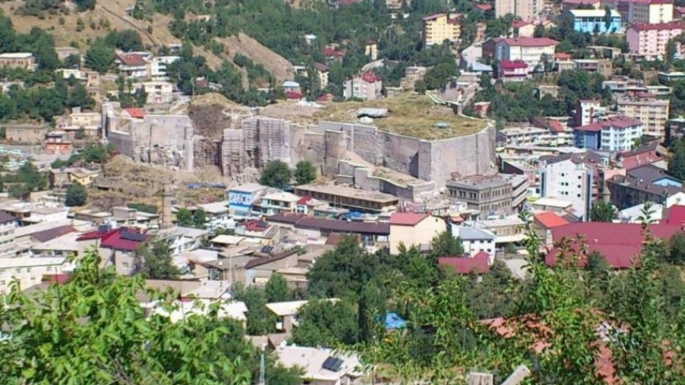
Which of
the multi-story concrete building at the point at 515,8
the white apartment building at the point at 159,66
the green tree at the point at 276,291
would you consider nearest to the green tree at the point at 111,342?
the green tree at the point at 276,291

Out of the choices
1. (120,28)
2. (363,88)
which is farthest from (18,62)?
(363,88)

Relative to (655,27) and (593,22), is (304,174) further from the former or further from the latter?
(593,22)

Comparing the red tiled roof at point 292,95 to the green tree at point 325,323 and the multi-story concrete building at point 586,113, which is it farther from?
the green tree at point 325,323

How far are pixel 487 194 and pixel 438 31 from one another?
1186cm

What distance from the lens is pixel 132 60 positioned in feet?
68.5

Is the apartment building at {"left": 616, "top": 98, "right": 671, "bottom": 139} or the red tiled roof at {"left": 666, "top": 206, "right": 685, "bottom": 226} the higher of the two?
the apartment building at {"left": 616, "top": 98, "right": 671, "bottom": 139}

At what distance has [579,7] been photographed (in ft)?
83.5

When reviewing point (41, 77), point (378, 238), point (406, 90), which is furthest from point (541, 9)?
point (378, 238)

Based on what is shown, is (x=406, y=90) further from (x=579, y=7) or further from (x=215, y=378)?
(x=215, y=378)

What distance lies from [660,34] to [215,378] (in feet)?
69.1

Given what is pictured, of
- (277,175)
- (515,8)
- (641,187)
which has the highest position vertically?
(515,8)

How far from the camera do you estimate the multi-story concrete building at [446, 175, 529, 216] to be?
13750 mm

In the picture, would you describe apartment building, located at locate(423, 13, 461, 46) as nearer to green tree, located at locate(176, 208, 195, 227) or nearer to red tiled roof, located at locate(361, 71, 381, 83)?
red tiled roof, located at locate(361, 71, 381, 83)

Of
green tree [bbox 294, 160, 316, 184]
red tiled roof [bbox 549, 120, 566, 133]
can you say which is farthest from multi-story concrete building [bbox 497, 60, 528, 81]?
green tree [bbox 294, 160, 316, 184]
